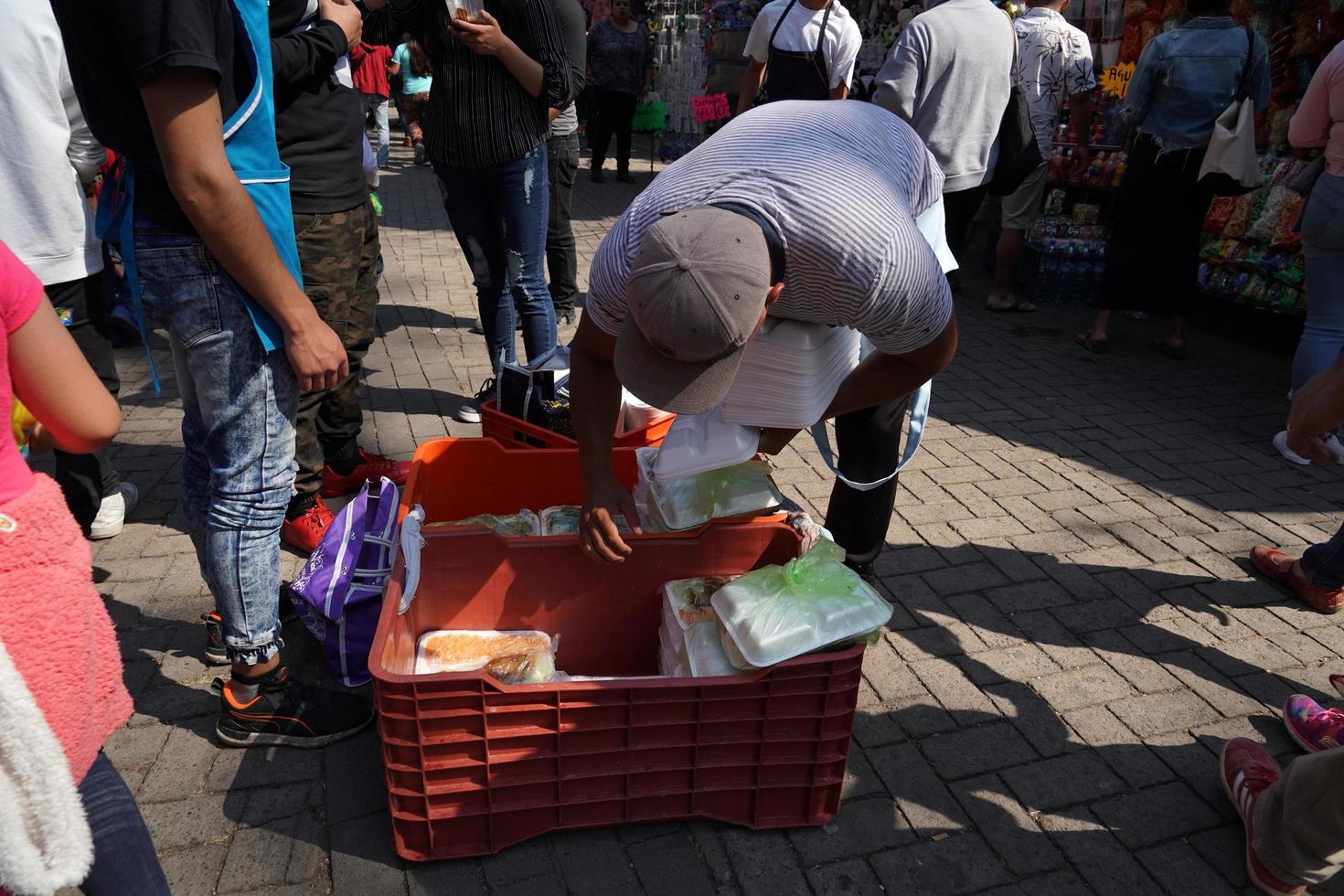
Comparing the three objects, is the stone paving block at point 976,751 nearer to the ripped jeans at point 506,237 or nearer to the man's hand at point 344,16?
the ripped jeans at point 506,237

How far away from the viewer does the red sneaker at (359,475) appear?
3.72 m

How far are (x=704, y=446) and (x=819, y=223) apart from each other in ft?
2.66

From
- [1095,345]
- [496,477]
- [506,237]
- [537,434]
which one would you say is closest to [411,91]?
[506,237]

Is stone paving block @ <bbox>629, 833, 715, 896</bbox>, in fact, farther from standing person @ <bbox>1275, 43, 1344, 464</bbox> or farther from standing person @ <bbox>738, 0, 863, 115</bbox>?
standing person @ <bbox>738, 0, 863, 115</bbox>

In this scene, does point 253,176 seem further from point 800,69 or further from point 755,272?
point 800,69

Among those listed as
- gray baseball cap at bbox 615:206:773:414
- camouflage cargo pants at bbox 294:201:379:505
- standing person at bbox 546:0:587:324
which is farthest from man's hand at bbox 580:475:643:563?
standing person at bbox 546:0:587:324

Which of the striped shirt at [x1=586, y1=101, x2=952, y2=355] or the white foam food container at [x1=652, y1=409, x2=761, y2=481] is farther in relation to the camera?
the white foam food container at [x1=652, y1=409, x2=761, y2=481]

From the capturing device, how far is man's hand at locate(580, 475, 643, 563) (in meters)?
2.23

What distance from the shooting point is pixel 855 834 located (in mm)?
2270

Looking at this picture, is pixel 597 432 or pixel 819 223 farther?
pixel 597 432

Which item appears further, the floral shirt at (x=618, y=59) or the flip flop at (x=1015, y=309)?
the floral shirt at (x=618, y=59)

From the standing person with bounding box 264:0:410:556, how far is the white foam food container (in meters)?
0.88

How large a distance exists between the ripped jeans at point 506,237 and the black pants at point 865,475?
155 cm

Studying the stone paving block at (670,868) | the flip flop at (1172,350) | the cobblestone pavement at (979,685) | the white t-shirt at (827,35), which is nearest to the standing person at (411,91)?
the white t-shirt at (827,35)
